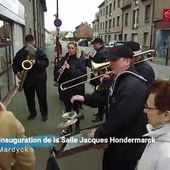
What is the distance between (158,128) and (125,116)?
915 millimetres

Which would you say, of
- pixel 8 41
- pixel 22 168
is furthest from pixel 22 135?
pixel 8 41

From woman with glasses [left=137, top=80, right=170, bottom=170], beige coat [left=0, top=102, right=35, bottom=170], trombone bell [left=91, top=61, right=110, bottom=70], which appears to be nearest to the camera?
woman with glasses [left=137, top=80, right=170, bottom=170]

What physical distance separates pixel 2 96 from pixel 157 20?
85.2 feet

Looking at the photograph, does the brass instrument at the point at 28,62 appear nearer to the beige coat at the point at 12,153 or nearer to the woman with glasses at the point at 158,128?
the beige coat at the point at 12,153

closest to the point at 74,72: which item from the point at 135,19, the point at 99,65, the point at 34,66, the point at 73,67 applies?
the point at 73,67

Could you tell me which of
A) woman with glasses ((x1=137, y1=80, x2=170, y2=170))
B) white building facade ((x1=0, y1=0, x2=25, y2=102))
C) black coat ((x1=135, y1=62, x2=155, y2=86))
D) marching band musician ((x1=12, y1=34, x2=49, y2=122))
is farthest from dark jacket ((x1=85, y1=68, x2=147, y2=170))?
white building facade ((x1=0, y1=0, x2=25, y2=102))

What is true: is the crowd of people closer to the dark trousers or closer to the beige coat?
the beige coat

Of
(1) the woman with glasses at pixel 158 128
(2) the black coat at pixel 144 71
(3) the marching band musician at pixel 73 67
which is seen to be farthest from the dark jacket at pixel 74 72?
(1) the woman with glasses at pixel 158 128

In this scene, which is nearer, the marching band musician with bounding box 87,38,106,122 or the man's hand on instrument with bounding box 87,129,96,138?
the man's hand on instrument with bounding box 87,129,96,138

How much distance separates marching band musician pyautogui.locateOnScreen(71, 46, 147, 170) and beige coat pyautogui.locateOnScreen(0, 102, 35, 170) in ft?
1.90

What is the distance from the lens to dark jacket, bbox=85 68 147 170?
9.43ft

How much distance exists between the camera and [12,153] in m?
2.66

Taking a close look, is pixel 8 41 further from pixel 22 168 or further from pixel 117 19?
pixel 117 19

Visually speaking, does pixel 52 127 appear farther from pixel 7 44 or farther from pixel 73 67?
pixel 7 44
